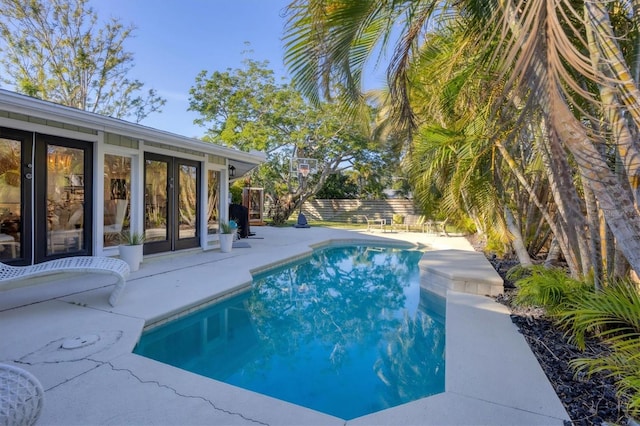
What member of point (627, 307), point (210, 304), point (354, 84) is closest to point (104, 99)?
point (210, 304)

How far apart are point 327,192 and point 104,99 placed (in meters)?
15.3

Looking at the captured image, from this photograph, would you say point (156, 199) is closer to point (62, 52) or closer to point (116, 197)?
point (116, 197)

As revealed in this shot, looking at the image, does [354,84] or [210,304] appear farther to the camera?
[210,304]

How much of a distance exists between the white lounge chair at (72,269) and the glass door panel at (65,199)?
1682 mm

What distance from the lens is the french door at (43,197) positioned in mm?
5504

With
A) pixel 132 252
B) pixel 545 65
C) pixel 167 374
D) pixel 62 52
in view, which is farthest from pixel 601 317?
pixel 62 52

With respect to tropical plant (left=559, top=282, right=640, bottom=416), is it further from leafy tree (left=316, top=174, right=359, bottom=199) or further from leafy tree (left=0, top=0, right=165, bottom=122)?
leafy tree (left=0, top=0, right=165, bottom=122)

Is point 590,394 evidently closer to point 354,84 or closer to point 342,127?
point 354,84

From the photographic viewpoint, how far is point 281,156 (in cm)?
2158

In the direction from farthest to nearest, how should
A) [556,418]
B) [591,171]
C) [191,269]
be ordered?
1. [191,269]
2. [556,418]
3. [591,171]

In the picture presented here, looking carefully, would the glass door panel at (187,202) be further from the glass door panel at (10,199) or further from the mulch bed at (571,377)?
the mulch bed at (571,377)

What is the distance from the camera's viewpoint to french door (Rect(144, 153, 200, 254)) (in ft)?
26.4

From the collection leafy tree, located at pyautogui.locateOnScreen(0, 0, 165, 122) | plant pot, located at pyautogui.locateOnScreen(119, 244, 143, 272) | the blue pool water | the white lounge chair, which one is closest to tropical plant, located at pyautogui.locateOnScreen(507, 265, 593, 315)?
the blue pool water

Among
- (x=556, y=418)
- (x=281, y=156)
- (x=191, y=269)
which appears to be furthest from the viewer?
(x=281, y=156)
